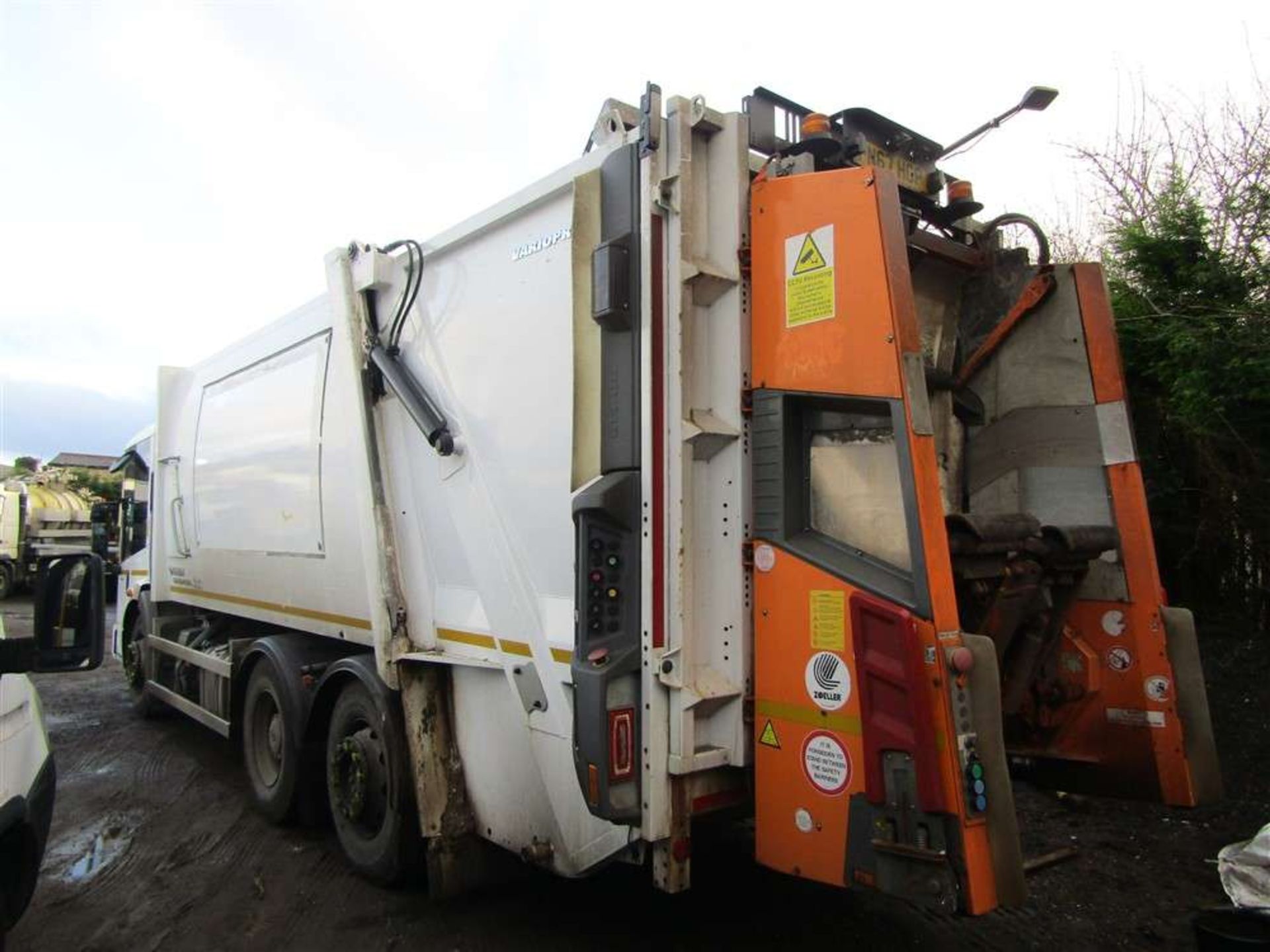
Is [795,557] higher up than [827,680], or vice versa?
[795,557]

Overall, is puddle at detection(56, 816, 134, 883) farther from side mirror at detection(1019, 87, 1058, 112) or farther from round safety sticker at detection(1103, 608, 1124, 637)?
side mirror at detection(1019, 87, 1058, 112)

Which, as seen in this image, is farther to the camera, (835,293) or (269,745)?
(269,745)

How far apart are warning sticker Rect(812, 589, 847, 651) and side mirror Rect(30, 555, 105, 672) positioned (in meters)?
2.09

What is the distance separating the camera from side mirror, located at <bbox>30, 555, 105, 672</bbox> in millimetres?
2416

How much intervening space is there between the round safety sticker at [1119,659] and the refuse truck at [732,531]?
0.5 inches

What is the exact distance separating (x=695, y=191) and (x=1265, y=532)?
16.4 ft

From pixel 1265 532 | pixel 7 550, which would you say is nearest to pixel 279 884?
pixel 1265 532

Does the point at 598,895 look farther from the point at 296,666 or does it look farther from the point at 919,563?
the point at 919,563

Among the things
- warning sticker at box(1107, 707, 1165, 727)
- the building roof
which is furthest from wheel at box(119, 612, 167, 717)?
the building roof

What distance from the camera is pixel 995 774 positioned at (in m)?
2.28

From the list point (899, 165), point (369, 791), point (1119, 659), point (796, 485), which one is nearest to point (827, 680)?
point (796, 485)

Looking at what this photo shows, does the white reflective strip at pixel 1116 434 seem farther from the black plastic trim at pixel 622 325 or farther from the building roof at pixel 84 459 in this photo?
the building roof at pixel 84 459

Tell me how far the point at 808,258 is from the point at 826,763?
60.5 inches

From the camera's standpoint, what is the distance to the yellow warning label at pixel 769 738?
8.55ft
